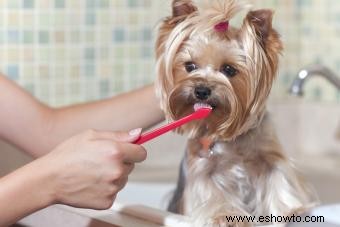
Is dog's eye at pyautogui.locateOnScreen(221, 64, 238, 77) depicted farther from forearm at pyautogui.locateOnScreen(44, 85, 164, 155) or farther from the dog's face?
forearm at pyautogui.locateOnScreen(44, 85, 164, 155)

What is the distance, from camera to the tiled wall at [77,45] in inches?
65.1

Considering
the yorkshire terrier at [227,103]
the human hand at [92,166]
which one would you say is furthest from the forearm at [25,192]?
the yorkshire terrier at [227,103]

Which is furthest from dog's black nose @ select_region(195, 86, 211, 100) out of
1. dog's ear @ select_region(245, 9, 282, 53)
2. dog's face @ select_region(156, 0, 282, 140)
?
dog's ear @ select_region(245, 9, 282, 53)

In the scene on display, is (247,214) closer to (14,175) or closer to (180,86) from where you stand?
(180,86)

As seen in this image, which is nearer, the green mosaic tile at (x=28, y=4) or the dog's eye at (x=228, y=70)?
the dog's eye at (x=228, y=70)

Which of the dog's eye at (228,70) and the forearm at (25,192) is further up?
the dog's eye at (228,70)

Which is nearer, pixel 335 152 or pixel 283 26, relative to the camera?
pixel 335 152

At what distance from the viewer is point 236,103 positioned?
4.08ft

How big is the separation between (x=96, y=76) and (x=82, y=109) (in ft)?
1.03

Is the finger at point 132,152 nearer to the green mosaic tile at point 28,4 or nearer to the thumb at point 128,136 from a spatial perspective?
the thumb at point 128,136

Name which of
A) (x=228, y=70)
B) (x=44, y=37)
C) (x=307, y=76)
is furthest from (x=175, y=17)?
(x=44, y=37)

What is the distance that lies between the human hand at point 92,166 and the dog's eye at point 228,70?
275 millimetres

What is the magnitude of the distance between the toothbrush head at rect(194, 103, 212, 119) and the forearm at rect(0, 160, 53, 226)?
291 millimetres

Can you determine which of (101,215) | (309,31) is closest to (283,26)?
(309,31)
